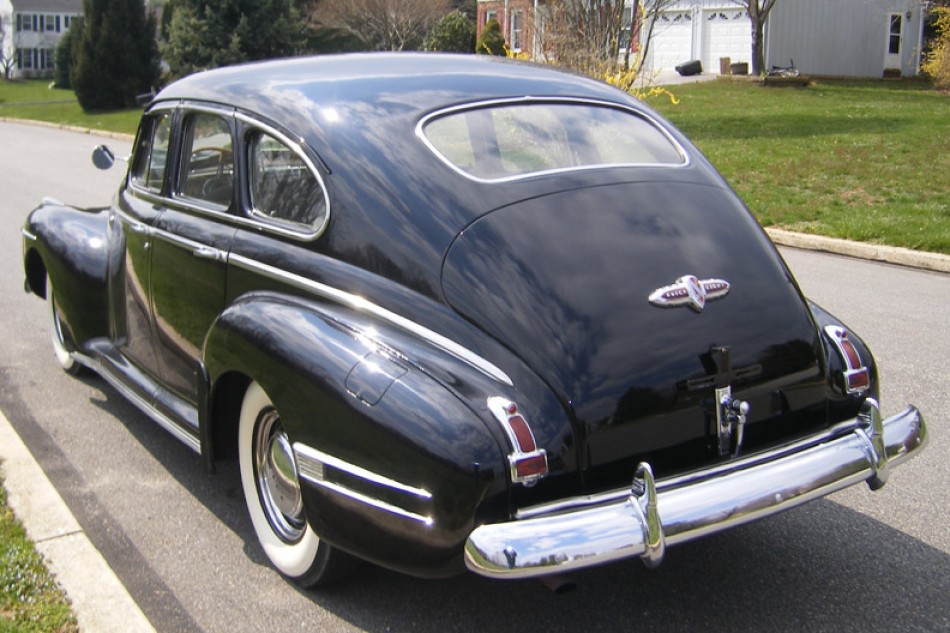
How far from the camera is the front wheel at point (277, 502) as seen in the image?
3.50 m

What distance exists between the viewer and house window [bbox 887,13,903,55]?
106ft

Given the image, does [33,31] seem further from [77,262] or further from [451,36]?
[77,262]

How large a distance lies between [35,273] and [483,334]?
3735 mm

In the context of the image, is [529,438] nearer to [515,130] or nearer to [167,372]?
→ [515,130]

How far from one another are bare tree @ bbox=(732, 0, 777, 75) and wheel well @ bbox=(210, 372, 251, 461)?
2618 cm

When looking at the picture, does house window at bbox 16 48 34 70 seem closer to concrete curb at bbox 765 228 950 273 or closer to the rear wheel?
concrete curb at bbox 765 228 950 273

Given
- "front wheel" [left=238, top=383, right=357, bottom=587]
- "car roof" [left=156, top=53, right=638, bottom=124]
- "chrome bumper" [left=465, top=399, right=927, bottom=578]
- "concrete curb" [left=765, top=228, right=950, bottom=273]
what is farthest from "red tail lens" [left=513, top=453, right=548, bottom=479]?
"concrete curb" [left=765, top=228, right=950, bottom=273]

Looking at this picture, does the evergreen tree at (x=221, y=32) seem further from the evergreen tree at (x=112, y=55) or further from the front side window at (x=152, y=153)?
the front side window at (x=152, y=153)

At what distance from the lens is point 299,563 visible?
356 centimetres

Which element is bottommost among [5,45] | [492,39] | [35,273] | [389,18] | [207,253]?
[35,273]

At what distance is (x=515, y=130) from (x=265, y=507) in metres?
1.72

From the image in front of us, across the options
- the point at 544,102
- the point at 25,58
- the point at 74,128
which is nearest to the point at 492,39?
the point at 74,128

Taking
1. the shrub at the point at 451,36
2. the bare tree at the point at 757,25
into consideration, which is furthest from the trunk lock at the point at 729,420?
the shrub at the point at 451,36

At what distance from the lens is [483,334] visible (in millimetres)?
3213
